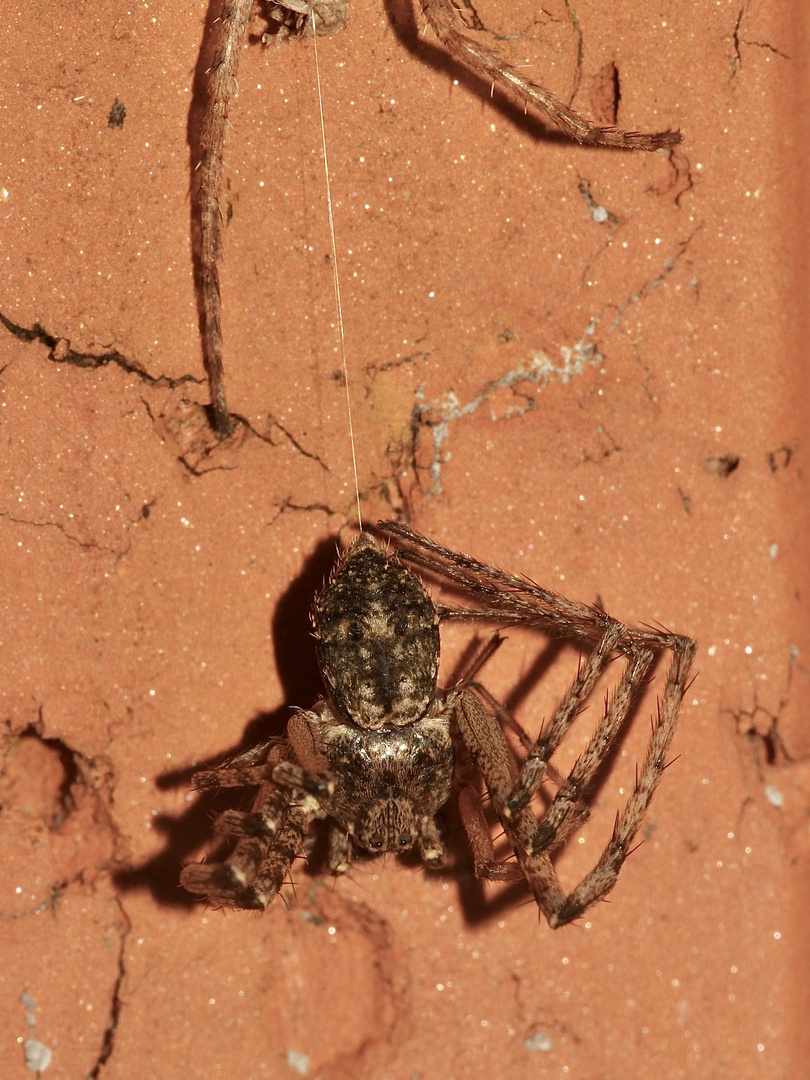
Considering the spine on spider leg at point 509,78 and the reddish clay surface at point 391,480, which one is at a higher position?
the spine on spider leg at point 509,78

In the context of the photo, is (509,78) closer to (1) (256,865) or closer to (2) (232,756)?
(2) (232,756)

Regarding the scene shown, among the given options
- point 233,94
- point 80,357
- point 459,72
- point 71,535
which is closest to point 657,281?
point 459,72

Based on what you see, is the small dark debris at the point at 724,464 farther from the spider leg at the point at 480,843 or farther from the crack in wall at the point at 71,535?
the crack in wall at the point at 71,535

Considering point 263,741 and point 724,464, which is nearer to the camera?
point 263,741

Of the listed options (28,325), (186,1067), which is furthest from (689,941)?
(28,325)

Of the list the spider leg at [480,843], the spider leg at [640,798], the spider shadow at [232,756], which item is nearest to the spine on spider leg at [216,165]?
the spider shadow at [232,756]

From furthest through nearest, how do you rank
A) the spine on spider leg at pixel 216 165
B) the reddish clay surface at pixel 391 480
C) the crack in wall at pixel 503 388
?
the crack in wall at pixel 503 388
the reddish clay surface at pixel 391 480
the spine on spider leg at pixel 216 165

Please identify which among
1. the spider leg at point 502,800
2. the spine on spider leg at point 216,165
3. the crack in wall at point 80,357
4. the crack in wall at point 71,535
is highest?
the spine on spider leg at point 216,165

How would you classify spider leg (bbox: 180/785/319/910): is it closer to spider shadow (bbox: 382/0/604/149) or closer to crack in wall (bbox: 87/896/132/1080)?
crack in wall (bbox: 87/896/132/1080)
